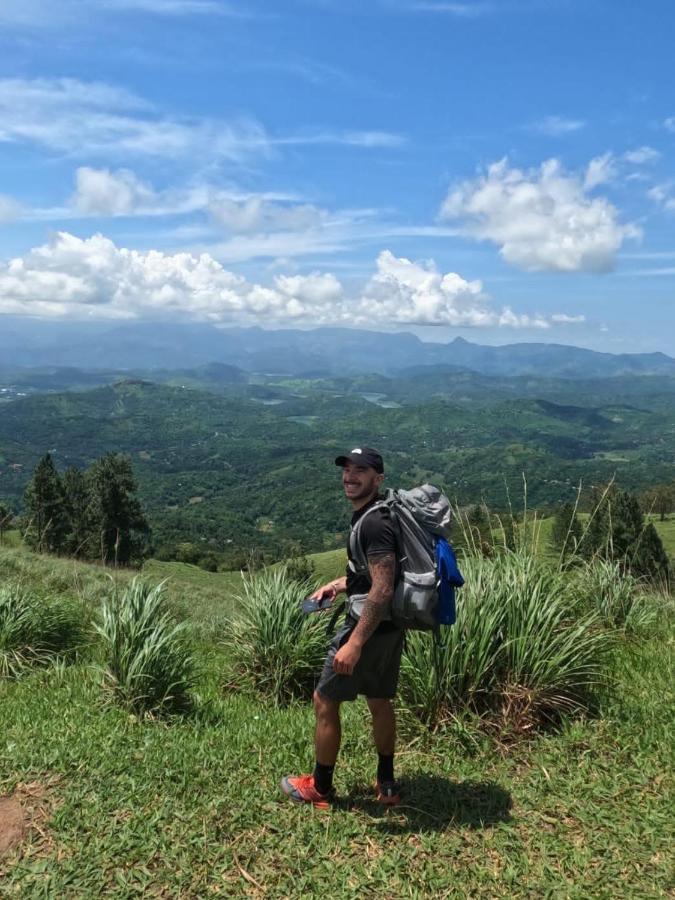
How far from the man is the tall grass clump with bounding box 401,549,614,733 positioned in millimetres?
927

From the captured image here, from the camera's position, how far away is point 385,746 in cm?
388

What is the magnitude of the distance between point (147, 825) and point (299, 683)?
256cm

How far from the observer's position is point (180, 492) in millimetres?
187625

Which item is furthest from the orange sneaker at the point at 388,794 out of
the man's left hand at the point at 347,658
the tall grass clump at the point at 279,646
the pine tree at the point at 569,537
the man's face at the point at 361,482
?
the pine tree at the point at 569,537

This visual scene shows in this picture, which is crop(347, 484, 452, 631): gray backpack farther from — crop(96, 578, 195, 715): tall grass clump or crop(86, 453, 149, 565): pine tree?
crop(86, 453, 149, 565): pine tree

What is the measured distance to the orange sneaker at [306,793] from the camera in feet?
12.7

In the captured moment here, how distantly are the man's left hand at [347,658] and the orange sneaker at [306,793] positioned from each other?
1064 mm

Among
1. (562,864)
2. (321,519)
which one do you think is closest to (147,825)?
(562,864)

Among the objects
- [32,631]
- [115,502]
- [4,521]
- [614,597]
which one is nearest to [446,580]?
[614,597]

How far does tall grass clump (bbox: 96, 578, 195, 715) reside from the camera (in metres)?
5.16

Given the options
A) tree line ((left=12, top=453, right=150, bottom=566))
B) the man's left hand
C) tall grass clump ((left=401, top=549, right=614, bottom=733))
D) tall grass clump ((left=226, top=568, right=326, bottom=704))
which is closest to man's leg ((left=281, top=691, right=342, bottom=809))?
the man's left hand

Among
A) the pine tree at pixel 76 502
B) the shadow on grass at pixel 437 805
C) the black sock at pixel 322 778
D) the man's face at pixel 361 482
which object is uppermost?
the man's face at pixel 361 482

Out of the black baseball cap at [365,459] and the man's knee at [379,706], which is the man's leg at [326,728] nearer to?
the man's knee at [379,706]

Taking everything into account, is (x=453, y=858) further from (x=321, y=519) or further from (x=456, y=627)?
(x=321, y=519)
